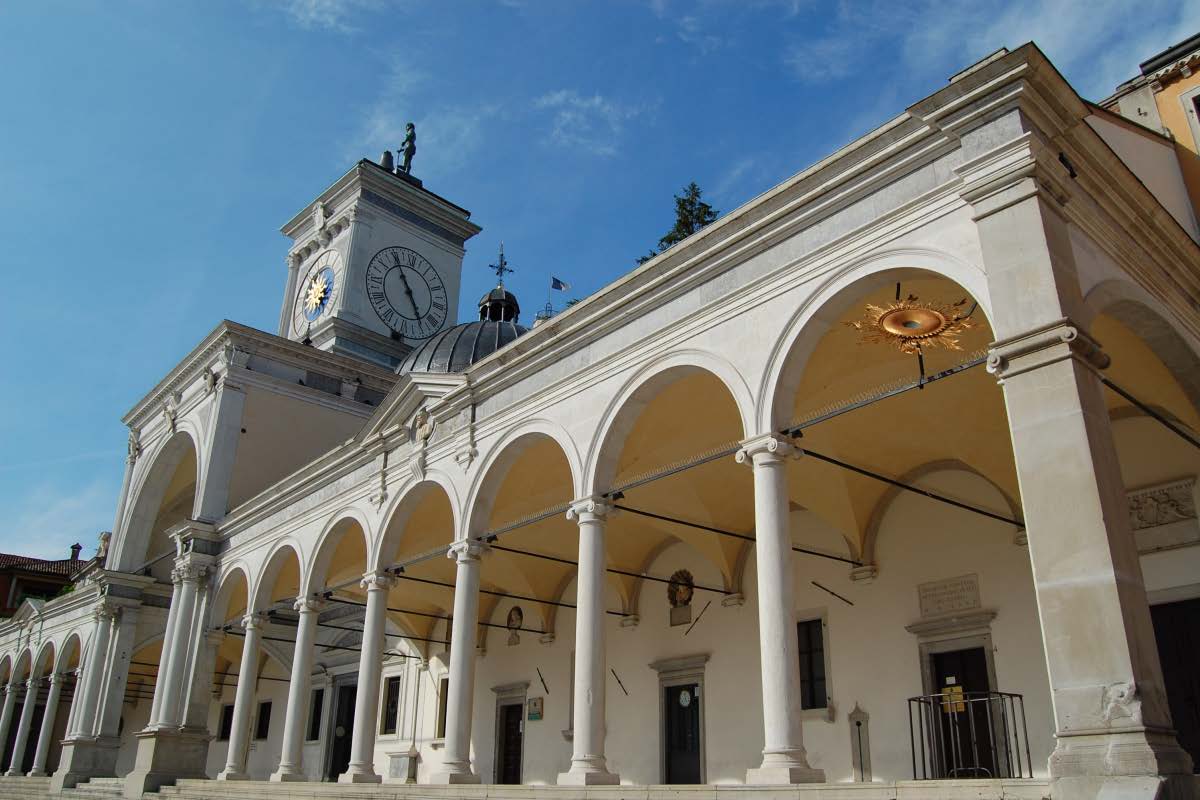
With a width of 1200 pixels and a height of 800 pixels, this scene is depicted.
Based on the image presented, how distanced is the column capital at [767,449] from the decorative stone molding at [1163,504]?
445 cm

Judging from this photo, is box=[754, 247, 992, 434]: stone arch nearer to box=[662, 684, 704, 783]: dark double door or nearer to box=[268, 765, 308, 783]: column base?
box=[662, 684, 704, 783]: dark double door

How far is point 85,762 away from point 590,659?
1745cm

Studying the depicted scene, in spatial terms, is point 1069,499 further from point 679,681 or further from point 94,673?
point 94,673

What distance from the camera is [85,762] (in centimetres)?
2258

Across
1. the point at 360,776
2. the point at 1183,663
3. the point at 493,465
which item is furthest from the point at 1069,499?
the point at 360,776

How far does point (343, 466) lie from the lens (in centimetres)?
1744

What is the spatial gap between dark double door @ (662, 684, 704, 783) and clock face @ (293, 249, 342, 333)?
664 inches

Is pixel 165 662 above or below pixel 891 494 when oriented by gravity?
below

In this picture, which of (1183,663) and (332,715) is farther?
(332,715)

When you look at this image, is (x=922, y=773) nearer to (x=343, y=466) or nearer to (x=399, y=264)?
(x=343, y=466)

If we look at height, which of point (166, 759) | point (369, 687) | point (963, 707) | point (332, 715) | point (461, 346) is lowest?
point (166, 759)

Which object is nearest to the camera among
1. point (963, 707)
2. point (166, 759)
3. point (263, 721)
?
point (963, 707)

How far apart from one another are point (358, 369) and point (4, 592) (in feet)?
104

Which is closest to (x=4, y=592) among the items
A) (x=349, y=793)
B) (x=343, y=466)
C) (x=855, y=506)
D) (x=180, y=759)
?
(x=180, y=759)
